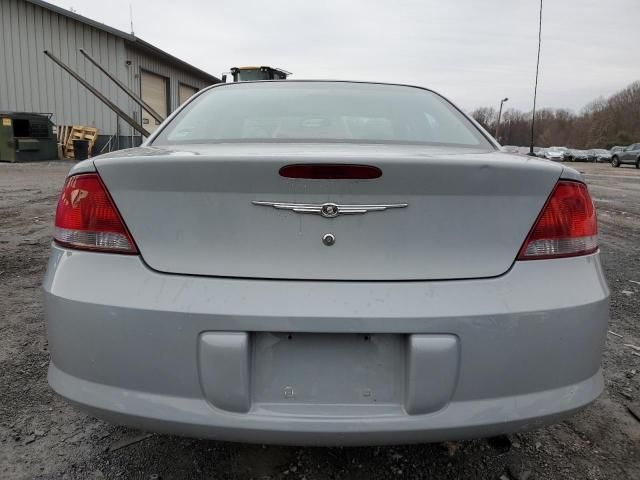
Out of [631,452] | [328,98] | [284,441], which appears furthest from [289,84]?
[631,452]

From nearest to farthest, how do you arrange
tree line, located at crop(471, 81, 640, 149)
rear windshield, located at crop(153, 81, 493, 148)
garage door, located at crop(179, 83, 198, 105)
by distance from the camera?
rear windshield, located at crop(153, 81, 493, 148) → garage door, located at crop(179, 83, 198, 105) → tree line, located at crop(471, 81, 640, 149)

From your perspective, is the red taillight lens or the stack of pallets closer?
the red taillight lens

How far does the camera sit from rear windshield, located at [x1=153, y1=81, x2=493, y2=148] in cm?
198

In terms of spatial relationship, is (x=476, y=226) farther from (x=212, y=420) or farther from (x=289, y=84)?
(x=289, y=84)

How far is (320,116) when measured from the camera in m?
2.21

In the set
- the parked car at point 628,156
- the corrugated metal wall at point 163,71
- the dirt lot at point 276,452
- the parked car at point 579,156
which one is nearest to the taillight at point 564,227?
the dirt lot at point 276,452

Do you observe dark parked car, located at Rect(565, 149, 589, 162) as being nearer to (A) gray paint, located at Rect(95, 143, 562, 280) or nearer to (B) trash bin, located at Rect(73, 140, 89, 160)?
(B) trash bin, located at Rect(73, 140, 89, 160)

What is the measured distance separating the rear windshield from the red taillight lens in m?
0.48

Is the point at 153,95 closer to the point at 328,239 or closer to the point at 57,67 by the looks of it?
the point at 57,67

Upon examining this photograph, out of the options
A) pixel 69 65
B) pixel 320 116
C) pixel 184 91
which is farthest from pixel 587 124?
pixel 320 116

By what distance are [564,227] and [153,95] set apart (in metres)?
21.0

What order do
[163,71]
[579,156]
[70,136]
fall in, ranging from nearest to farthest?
[70,136] → [163,71] → [579,156]

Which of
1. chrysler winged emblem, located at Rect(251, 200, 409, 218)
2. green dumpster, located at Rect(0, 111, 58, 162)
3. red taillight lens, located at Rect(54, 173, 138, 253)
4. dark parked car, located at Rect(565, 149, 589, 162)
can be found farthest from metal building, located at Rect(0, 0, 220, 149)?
dark parked car, located at Rect(565, 149, 589, 162)

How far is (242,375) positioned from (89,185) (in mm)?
744
